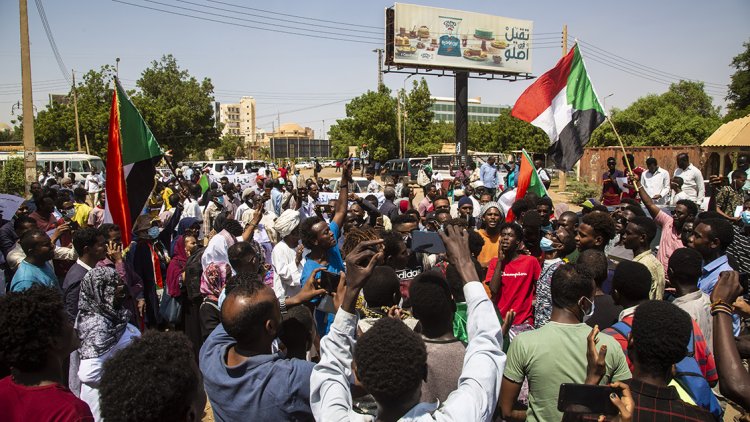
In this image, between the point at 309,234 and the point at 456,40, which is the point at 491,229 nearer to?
the point at 309,234

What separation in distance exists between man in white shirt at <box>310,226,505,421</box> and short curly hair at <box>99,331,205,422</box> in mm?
493

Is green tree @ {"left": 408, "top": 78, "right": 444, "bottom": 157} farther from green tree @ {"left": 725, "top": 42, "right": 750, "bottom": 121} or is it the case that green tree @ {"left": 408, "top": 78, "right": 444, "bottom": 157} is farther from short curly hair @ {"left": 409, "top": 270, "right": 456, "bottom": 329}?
short curly hair @ {"left": 409, "top": 270, "right": 456, "bottom": 329}

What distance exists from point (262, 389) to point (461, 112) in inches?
1549

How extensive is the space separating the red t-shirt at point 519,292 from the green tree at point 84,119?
43836mm

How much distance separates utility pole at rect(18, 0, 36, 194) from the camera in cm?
1584

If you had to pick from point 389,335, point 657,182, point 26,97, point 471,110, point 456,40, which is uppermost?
point 471,110

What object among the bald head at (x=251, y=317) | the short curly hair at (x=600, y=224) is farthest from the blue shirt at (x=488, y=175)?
the bald head at (x=251, y=317)

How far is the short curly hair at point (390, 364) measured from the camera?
188cm

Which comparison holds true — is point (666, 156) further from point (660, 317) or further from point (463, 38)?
point (660, 317)

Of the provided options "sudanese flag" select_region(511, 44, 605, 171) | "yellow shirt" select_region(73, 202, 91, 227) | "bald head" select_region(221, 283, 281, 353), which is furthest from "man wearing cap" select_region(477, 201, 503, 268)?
"yellow shirt" select_region(73, 202, 91, 227)

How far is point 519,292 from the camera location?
446 centimetres

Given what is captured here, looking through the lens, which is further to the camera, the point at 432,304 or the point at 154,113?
the point at 154,113

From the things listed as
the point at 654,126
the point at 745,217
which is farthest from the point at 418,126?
the point at 745,217

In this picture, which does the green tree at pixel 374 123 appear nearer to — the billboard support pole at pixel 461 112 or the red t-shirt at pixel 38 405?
the billboard support pole at pixel 461 112
